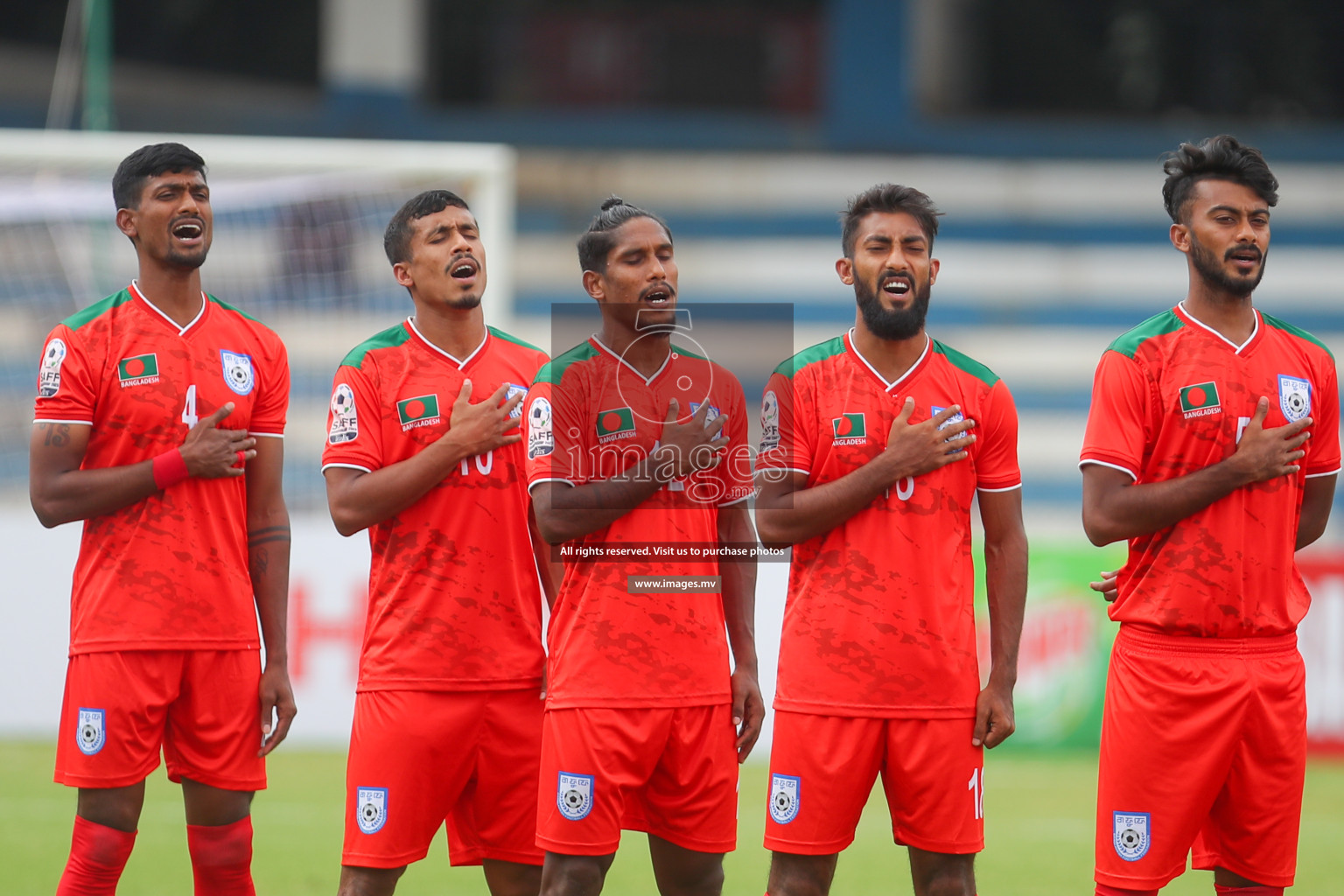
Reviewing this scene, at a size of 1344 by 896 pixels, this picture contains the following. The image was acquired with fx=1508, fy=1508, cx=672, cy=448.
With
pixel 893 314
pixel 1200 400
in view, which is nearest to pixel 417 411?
pixel 893 314

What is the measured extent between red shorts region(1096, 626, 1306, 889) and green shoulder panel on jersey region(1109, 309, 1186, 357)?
0.82m

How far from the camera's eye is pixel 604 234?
431 cm

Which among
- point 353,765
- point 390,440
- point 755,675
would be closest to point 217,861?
point 353,765

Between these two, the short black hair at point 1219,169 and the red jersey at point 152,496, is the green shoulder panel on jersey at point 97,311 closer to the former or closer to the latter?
the red jersey at point 152,496

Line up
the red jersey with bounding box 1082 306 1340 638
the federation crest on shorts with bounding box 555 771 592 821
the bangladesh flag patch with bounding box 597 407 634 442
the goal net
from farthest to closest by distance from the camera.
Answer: the goal net
the bangladesh flag patch with bounding box 597 407 634 442
the red jersey with bounding box 1082 306 1340 638
the federation crest on shorts with bounding box 555 771 592 821

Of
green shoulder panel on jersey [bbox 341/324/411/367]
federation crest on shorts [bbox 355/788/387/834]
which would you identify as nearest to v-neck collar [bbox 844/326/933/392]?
green shoulder panel on jersey [bbox 341/324/411/367]

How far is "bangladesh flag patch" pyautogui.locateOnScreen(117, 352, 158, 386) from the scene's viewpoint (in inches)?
177

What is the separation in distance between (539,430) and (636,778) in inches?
39.3

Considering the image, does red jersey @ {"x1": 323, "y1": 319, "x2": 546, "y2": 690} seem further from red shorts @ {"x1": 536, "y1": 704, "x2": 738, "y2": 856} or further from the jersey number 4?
the jersey number 4

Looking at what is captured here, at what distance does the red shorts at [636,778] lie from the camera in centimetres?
406

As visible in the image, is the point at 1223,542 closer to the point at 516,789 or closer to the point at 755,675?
the point at 755,675

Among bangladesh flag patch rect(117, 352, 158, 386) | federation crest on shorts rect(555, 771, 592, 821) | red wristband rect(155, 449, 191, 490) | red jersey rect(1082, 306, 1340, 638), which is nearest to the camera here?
federation crest on shorts rect(555, 771, 592, 821)

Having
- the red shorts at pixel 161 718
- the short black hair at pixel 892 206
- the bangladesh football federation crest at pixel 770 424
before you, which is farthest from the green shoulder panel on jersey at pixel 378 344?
the short black hair at pixel 892 206

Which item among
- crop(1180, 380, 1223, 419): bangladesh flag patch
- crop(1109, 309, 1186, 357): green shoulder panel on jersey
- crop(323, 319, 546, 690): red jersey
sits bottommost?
crop(323, 319, 546, 690): red jersey
